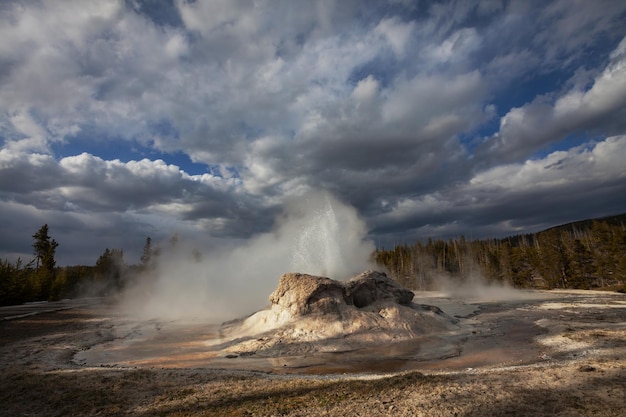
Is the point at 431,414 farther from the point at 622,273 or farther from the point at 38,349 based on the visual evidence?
the point at 622,273

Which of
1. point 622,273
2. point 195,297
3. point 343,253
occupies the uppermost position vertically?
point 343,253

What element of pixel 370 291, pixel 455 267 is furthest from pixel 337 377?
pixel 455 267

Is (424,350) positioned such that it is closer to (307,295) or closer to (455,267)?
(307,295)

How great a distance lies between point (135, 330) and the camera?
81.3 feet

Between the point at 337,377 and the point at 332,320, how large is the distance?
7427 mm

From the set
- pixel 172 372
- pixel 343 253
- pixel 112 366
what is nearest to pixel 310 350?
pixel 172 372

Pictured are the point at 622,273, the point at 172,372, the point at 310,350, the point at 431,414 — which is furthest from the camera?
the point at 622,273

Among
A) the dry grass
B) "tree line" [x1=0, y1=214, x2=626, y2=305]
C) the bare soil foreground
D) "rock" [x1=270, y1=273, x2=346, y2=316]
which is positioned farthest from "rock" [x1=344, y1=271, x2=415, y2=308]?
"tree line" [x1=0, y1=214, x2=626, y2=305]

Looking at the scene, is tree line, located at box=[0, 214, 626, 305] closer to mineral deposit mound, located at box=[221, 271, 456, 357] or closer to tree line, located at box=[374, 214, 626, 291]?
tree line, located at box=[374, 214, 626, 291]

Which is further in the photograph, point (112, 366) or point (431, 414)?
point (112, 366)

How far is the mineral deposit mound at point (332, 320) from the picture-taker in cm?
1734

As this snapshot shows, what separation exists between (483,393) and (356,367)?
5.76m

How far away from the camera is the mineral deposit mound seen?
56.9 ft

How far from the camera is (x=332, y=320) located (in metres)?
18.9
